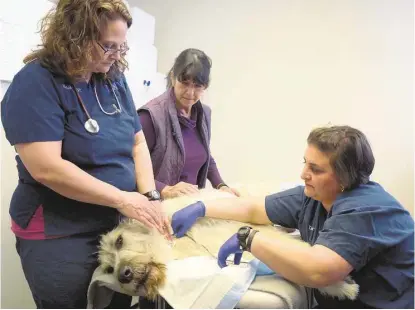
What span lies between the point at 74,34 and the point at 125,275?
0.68 m

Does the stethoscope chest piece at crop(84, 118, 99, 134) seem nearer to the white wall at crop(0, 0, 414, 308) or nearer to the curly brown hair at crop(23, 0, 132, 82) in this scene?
the curly brown hair at crop(23, 0, 132, 82)

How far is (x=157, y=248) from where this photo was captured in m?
1.19

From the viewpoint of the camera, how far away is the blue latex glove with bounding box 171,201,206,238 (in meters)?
1.33

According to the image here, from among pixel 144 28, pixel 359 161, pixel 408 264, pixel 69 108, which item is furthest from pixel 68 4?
pixel 144 28

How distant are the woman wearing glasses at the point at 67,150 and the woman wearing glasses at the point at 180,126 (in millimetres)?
489

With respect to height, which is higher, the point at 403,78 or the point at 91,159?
the point at 403,78

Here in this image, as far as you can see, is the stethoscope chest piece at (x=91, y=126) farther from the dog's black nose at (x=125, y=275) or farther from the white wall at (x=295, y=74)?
the white wall at (x=295, y=74)

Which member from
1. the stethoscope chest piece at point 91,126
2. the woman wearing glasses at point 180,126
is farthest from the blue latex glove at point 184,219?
the stethoscope chest piece at point 91,126

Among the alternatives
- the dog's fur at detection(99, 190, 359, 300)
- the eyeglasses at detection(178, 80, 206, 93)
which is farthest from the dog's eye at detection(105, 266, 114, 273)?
the eyeglasses at detection(178, 80, 206, 93)

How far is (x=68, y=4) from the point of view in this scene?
3.68 feet

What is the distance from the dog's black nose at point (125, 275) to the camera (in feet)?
3.54

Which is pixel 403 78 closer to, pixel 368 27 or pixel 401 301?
pixel 368 27

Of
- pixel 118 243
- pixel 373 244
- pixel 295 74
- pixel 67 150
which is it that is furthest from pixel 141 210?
pixel 295 74

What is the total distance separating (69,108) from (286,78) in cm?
186
